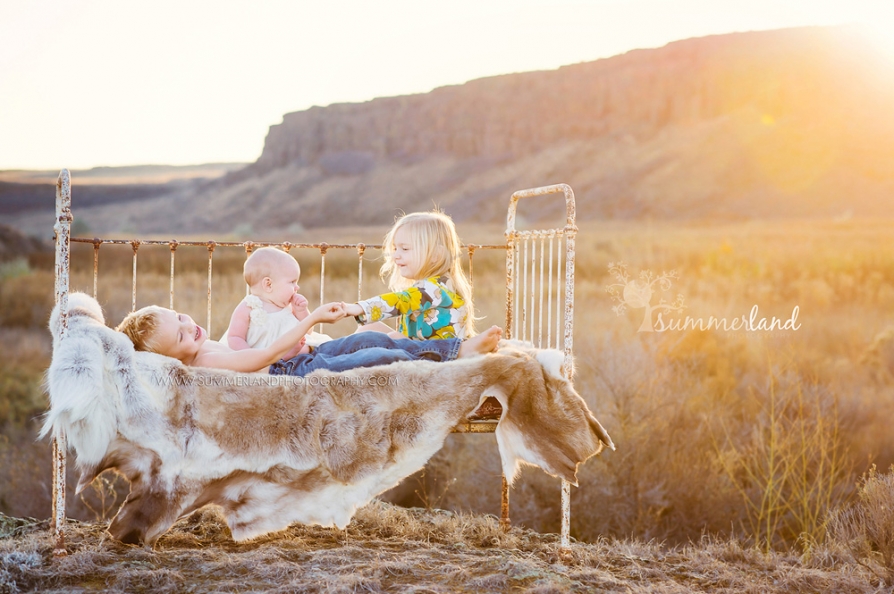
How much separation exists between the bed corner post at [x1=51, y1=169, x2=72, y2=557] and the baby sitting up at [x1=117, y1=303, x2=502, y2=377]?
226mm

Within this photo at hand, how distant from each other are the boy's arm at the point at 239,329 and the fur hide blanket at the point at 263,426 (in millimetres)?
351

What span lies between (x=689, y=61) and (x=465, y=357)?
51.9m

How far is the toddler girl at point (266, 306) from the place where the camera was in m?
2.93

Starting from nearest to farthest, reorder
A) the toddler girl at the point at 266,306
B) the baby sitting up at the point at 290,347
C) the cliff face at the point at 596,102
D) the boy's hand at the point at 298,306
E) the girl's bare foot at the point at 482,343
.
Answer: the baby sitting up at the point at 290,347 → the girl's bare foot at the point at 482,343 → the toddler girl at the point at 266,306 → the boy's hand at the point at 298,306 → the cliff face at the point at 596,102

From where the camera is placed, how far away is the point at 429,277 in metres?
3.07

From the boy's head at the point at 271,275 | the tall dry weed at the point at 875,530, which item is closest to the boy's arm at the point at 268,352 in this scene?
the boy's head at the point at 271,275

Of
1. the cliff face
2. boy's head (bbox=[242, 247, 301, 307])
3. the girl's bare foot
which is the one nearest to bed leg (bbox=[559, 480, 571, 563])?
the girl's bare foot

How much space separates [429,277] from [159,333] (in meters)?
1.11

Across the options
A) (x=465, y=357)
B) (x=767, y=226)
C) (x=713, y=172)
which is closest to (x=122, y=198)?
(x=713, y=172)

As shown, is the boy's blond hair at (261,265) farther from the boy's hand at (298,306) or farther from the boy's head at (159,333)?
the boy's head at (159,333)

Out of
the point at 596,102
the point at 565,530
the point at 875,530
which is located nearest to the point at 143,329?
the point at 565,530

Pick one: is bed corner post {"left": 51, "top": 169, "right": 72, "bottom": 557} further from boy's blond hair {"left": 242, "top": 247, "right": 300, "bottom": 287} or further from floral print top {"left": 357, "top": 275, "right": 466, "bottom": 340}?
floral print top {"left": 357, "top": 275, "right": 466, "bottom": 340}

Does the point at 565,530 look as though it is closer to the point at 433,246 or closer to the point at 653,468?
the point at 433,246

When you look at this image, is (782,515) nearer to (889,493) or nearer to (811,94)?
(889,493)
